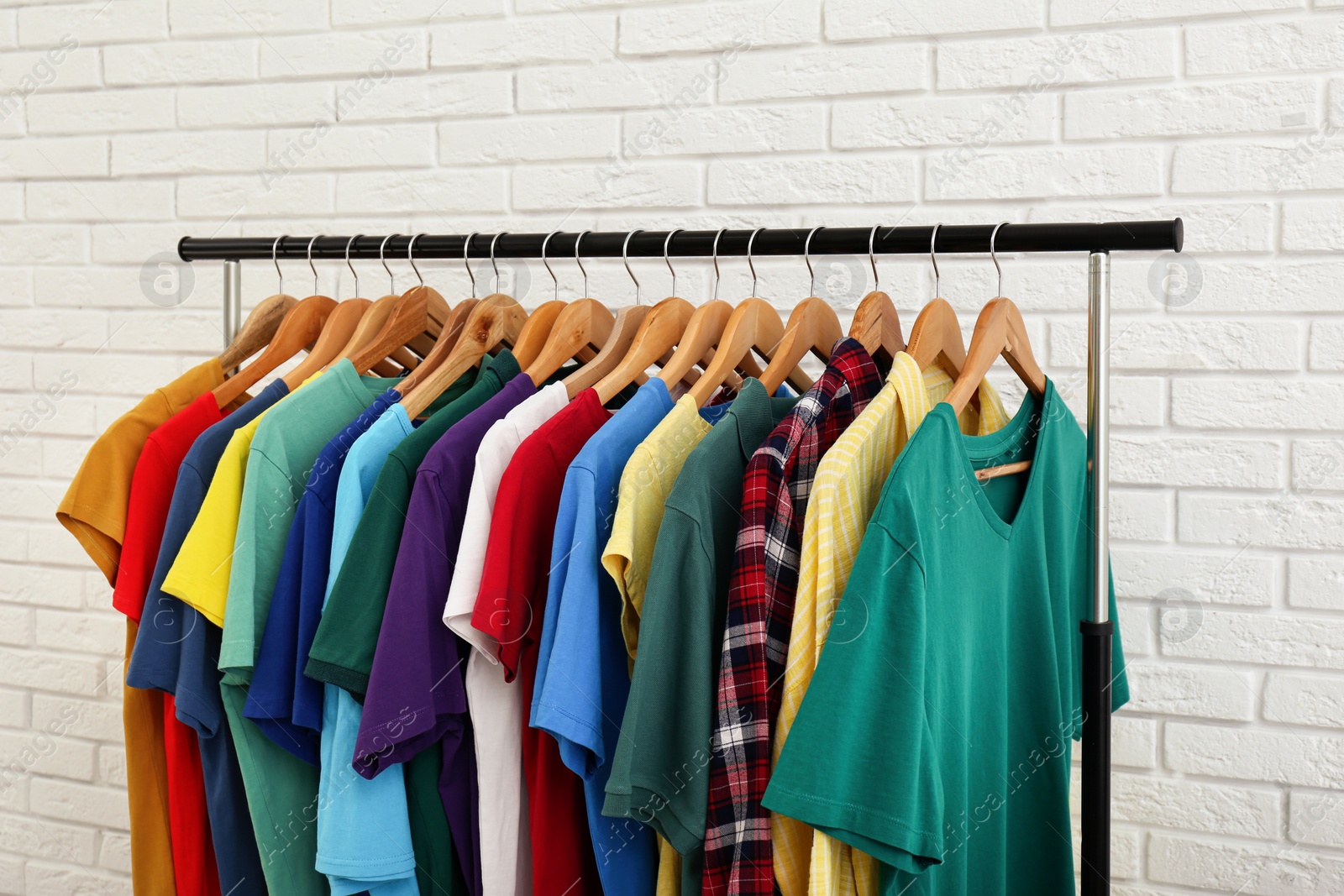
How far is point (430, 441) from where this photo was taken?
3.85ft

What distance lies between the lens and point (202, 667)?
3.91ft

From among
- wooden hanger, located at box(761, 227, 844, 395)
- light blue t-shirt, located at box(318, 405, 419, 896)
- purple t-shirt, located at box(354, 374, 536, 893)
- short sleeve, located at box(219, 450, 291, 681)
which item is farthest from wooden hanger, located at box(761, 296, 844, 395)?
short sleeve, located at box(219, 450, 291, 681)

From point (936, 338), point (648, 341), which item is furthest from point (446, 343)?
point (936, 338)

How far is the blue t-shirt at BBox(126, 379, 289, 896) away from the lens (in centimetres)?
119

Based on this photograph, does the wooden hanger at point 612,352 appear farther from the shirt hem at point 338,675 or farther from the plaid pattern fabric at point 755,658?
the shirt hem at point 338,675

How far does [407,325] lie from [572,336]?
25 centimetres

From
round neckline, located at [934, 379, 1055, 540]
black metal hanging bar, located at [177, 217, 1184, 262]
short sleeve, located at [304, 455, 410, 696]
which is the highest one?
black metal hanging bar, located at [177, 217, 1184, 262]

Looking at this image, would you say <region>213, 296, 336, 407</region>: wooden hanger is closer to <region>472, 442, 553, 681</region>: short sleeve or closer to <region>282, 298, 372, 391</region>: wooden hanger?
<region>282, 298, 372, 391</region>: wooden hanger

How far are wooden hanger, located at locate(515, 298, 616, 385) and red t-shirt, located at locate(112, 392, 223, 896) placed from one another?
426 mm

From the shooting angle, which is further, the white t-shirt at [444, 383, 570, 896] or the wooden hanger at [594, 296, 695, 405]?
the wooden hanger at [594, 296, 695, 405]

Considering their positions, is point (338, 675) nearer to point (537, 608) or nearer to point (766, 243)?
point (537, 608)

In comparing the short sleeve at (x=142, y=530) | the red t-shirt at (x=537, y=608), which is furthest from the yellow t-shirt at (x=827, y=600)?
the short sleeve at (x=142, y=530)

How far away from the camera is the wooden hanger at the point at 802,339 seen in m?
1.18

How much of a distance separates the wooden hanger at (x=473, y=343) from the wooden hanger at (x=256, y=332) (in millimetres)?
313
